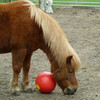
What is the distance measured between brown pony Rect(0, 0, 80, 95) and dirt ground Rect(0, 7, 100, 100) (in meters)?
0.39

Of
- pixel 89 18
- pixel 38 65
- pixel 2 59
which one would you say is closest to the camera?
pixel 38 65

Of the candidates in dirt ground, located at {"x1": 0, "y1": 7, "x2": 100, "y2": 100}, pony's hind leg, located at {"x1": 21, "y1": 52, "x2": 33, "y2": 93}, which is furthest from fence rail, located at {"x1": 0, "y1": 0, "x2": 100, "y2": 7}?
pony's hind leg, located at {"x1": 21, "y1": 52, "x2": 33, "y2": 93}

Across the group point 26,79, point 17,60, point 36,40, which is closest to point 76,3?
point 26,79

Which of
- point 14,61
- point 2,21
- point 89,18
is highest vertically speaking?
point 2,21

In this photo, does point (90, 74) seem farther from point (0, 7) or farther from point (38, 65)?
point (0, 7)

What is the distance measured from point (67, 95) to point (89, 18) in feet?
29.9

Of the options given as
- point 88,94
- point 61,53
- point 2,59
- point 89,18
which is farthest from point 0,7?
point 89,18

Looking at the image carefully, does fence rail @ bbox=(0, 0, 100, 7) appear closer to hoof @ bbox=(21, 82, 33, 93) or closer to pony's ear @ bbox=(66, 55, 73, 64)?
hoof @ bbox=(21, 82, 33, 93)

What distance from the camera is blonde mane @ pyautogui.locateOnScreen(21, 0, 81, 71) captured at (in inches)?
169

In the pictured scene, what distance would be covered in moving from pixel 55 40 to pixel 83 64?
7.16 feet

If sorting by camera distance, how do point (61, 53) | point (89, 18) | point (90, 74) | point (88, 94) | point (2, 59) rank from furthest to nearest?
point (89, 18) < point (2, 59) < point (90, 74) < point (88, 94) < point (61, 53)

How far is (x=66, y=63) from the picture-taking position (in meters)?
4.31

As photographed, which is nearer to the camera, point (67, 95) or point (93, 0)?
point (67, 95)

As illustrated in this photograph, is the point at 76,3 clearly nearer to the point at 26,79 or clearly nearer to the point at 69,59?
the point at 26,79
